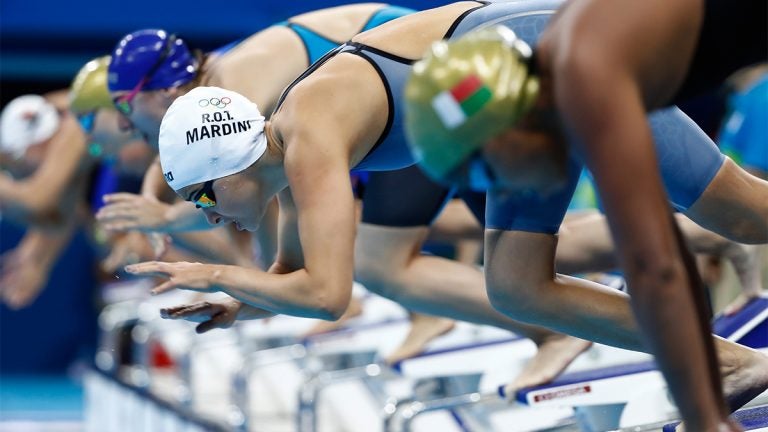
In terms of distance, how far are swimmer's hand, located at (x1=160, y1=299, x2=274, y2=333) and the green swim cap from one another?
37.0 inches

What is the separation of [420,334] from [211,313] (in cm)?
181

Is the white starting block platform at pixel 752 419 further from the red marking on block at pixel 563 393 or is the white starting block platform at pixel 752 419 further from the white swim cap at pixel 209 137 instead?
the white swim cap at pixel 209 137

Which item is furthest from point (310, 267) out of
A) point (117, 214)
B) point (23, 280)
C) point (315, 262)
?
point (23, 280)

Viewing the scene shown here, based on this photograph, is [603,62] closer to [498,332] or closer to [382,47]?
[382,47]

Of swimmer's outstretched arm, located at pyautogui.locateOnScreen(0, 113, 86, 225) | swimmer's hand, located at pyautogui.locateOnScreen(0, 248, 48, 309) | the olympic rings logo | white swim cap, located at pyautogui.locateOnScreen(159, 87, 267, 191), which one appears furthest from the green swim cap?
swimmer's hand, located at pyautogui.locateOnScreen(0, 248, 48, 309)

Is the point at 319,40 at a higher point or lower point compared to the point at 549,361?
higher

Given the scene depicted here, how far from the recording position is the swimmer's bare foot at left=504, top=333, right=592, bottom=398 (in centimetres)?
358

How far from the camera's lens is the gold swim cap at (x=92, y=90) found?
475 cm

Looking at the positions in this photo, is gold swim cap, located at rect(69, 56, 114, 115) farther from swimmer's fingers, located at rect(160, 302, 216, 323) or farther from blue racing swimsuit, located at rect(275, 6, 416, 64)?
swimmer's fingers, located at rect(160, 302, 216, 323)

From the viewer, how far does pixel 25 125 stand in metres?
7.17

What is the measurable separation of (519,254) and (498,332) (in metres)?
2.08

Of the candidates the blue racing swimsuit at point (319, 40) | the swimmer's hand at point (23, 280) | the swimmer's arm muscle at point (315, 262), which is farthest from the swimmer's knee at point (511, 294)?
the swimmer's hand at point (23, 280)

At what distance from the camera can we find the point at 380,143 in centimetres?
295

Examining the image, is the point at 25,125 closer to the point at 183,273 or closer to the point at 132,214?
the point at 132,214
